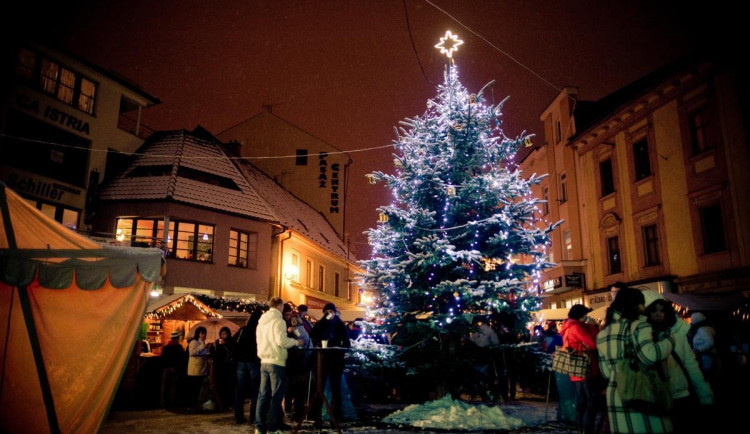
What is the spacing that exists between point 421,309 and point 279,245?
1533 cm

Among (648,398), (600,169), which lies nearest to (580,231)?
(600,169)

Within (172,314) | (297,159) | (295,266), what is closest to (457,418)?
(172,314)

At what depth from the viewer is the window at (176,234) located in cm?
2094

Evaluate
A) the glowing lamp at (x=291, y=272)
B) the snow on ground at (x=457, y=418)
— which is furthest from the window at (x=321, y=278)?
the snow on ground at (x=457, y=418)

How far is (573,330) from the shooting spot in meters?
7.25

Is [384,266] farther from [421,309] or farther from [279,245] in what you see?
[279,245]

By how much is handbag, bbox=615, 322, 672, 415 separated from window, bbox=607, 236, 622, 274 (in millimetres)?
19204

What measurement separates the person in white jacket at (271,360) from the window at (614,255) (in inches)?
717

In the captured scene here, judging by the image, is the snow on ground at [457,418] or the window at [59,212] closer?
the snow on ground at [457,418]

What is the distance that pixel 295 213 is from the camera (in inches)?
1209

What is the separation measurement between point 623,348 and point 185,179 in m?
21.2

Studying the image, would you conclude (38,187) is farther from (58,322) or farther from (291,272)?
Result: (58,322)

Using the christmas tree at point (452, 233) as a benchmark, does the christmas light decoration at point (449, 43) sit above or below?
above

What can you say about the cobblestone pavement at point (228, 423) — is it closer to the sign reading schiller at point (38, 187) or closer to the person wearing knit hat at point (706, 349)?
the person wearing knit hat at point (706, 349)
